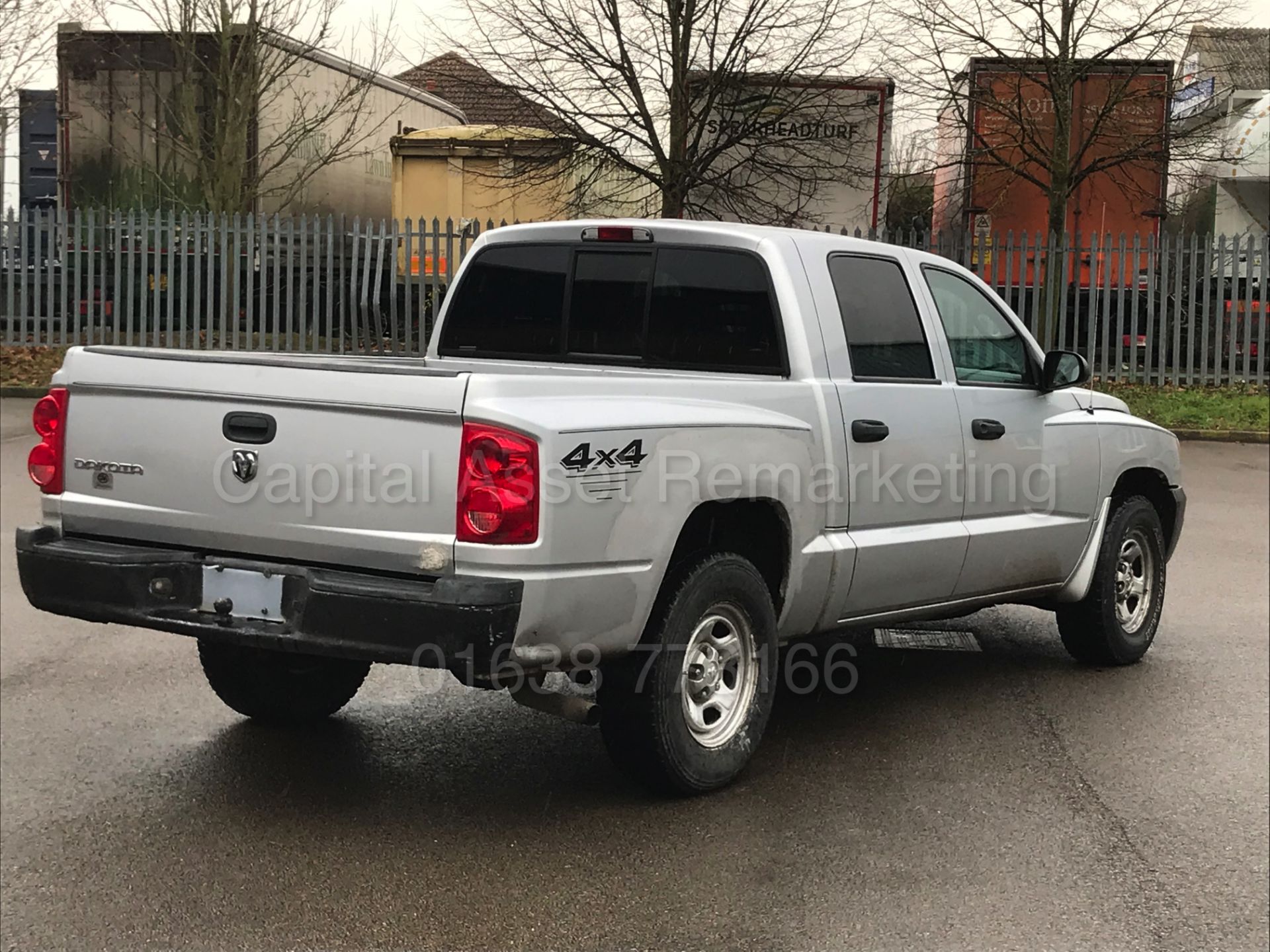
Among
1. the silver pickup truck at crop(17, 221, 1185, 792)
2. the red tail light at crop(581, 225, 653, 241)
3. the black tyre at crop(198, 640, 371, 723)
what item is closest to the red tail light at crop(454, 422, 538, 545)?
the silver pickup truck at crop(17, 221, 1185, 792)

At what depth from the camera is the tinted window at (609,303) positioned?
5828 mm

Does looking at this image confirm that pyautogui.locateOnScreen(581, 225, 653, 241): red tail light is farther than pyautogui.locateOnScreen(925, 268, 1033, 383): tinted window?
No

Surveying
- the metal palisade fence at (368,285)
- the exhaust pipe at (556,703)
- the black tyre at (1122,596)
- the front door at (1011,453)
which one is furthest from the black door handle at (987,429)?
the metal palisade fence at (368,285)

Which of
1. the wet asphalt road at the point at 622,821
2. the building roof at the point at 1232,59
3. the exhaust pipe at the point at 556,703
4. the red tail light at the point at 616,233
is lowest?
the wet asphalt road at the point at 622,821

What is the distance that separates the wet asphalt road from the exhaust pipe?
31cm

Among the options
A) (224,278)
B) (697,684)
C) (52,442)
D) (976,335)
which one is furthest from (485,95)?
(697,684)

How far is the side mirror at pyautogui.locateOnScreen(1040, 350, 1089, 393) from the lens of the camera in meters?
6.57

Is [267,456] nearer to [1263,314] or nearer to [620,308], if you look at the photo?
[620,308]

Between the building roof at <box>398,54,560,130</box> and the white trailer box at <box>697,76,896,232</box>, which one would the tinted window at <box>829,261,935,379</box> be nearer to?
the white trailer box at <box>697,76,896,232</box>

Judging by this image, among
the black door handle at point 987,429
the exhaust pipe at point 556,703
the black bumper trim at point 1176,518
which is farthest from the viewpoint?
the black bumper trim at point 1176,518

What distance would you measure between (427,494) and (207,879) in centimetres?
121

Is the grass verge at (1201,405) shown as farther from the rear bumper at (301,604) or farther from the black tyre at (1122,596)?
the rear bumper at (301,604)

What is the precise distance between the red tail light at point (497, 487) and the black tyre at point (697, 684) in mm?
A: 738

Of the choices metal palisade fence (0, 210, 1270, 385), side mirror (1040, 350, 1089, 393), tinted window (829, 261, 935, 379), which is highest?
metal palisade fence (0, 210, 1270, 385)
